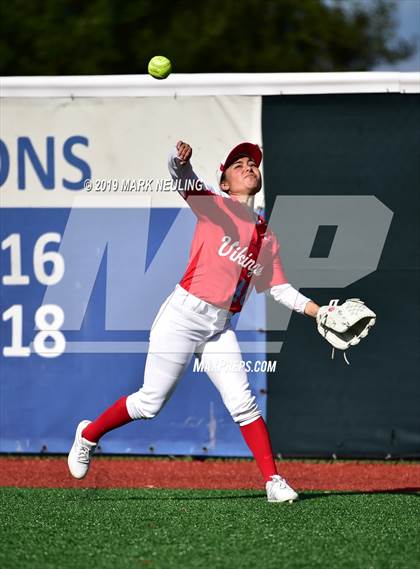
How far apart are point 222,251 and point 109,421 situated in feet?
3.49

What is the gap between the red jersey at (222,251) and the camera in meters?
5.83

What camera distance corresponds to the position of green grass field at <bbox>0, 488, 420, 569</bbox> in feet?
14.7

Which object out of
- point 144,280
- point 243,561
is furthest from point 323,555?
point 144,280

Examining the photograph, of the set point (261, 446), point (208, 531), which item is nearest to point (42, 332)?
point (261, 446)

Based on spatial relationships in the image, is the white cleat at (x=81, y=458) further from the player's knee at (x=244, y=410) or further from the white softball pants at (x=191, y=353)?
the player's knee at (x=244, y=410)

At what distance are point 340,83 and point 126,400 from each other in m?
2.85

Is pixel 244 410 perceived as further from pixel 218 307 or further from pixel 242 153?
pixel 242 153

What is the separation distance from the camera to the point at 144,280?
774 cm

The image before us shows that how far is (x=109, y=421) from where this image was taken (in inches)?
235

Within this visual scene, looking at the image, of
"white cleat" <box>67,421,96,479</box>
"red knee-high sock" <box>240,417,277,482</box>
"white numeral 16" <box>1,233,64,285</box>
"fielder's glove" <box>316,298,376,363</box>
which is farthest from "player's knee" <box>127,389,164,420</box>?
"white numeral 16" <box>1,233,64,285</box>

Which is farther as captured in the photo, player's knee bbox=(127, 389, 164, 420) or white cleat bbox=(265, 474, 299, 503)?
player's knee bbox=(127, 389, 164, 420)

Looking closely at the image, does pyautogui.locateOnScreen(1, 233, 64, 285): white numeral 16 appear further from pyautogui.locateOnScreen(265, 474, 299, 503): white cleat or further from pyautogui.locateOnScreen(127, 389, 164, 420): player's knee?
pyautogui.locateOnScreen(265, 474, 299, 503): white cleat

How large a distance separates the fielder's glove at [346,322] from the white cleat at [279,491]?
0.74 meters

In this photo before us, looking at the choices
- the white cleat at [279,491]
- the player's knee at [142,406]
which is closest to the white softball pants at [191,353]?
the player's knee at [142,406]
